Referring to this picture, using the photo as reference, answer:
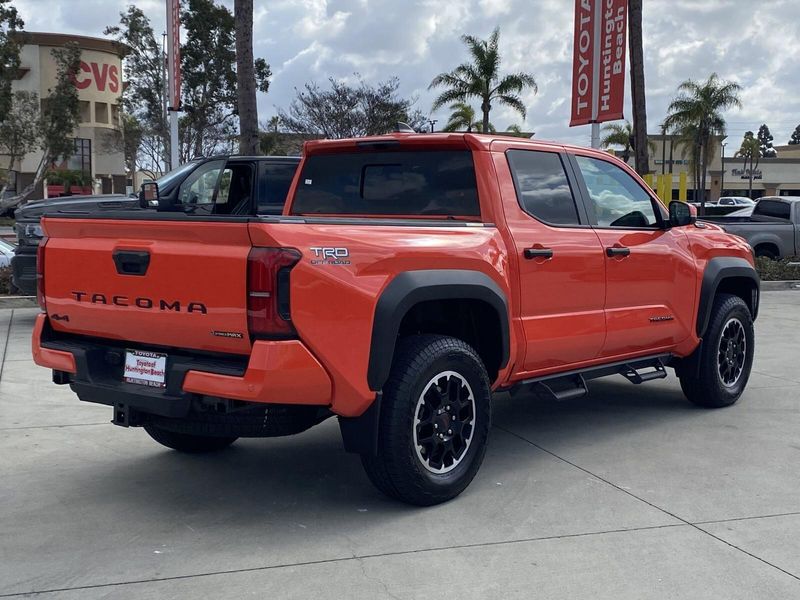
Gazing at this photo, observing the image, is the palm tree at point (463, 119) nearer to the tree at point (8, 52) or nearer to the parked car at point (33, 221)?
the tree at point (8, 52)

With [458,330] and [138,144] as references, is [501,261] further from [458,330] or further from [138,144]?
[138,144]

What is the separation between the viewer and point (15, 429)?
630cm

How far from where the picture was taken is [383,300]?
432 centimetres

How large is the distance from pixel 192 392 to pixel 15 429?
2.78 m

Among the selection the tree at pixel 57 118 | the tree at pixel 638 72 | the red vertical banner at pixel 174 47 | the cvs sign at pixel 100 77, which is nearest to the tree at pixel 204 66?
the tree at pixel 57 118

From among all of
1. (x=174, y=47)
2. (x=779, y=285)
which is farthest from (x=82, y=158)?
(x=779, y=285)

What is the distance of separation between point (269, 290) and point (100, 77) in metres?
69.7

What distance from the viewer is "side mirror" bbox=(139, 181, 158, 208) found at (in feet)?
37.2

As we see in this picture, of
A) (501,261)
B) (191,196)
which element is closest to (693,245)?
(501,261)

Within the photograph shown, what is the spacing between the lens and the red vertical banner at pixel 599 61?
14648 millimetres

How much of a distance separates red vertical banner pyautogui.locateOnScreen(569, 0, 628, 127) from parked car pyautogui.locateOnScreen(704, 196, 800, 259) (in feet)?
16.4

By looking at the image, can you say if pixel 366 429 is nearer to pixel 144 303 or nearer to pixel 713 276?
pixel 144 303

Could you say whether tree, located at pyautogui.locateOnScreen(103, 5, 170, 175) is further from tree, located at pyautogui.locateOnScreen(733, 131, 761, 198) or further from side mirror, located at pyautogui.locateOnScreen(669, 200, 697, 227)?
tree, located at pyautogui.locateOnScreen(733, 131, 761, 198)

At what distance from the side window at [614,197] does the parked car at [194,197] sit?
406cm
